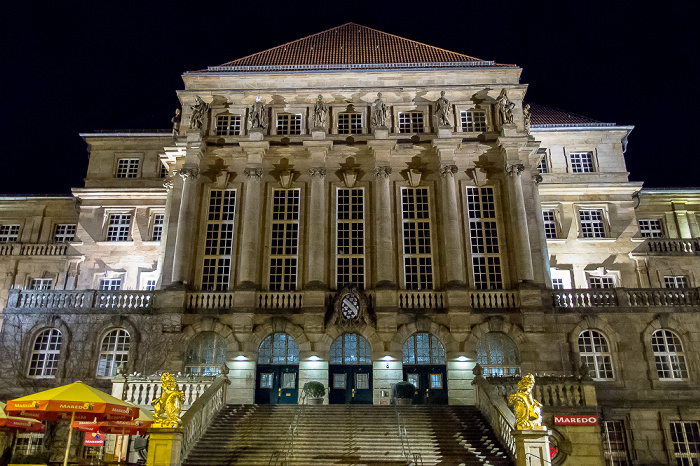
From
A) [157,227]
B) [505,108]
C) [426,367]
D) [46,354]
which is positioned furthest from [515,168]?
[46,354]

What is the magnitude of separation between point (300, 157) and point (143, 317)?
12.7 metres

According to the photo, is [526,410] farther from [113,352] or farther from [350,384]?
[113,352]

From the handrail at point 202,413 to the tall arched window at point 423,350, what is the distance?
9640 mm

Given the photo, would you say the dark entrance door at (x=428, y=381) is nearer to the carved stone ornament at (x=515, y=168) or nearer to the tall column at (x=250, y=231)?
the tall column at (x=250, y=231)

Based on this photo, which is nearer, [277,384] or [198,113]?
[277,384]

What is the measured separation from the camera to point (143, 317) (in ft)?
98.5

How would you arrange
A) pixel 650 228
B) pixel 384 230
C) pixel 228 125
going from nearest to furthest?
1. pixel 384 230
2. pixel 228 125
3. pixel 650 228

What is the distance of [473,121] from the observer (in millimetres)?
35250

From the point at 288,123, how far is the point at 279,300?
1152 cm

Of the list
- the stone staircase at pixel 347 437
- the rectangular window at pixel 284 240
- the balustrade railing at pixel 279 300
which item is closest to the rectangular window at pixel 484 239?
the stone staircase at pixel 347 437

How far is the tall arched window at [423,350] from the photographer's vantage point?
97.2 feet

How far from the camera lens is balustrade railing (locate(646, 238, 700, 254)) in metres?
38.4

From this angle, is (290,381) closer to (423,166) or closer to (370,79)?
(423,166)

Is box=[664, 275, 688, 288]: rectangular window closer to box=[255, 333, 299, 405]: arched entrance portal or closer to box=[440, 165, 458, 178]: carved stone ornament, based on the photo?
box=[440, 165, 458, 178]: carved stone ornament
